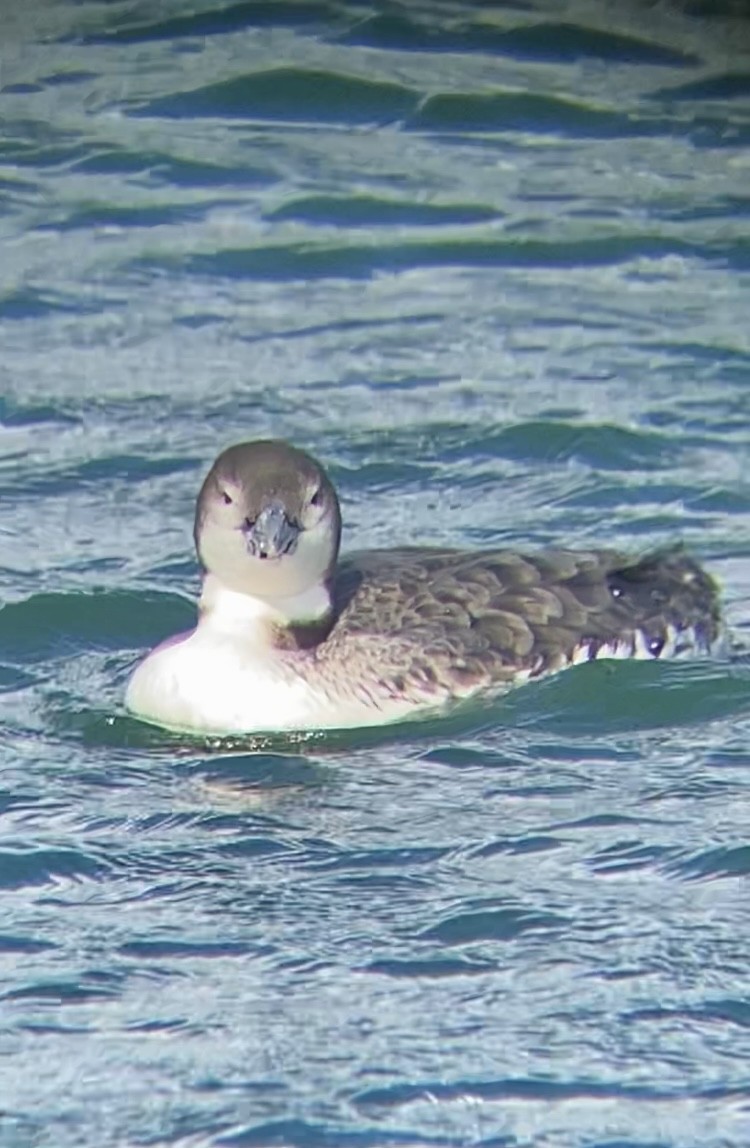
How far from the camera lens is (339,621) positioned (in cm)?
980

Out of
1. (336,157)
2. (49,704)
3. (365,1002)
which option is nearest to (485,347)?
(336,157)

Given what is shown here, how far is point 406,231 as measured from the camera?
47.2ft

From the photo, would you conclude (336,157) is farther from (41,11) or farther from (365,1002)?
(365,1002)

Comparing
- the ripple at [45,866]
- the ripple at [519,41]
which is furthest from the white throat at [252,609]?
the ripple at [519,41]

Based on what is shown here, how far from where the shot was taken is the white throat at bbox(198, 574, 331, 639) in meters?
9.59

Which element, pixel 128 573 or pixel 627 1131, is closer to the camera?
pixel 627 1131

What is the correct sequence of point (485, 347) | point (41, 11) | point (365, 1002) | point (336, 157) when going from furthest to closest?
point (41, 11) → point (336, 157) → point (485, 347) → point (365, 1002)

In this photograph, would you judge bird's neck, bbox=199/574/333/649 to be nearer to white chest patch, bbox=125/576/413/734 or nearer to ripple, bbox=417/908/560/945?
white chest patch, bbox=125/576/413/734

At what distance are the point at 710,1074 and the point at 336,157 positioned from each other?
8.73 m

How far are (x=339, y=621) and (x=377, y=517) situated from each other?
1874 mm

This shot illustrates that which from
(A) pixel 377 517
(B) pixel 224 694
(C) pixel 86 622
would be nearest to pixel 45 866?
(B) pixel 224 694

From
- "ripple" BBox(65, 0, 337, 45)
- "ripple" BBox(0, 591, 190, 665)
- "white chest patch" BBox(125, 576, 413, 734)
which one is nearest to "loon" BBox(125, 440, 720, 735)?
"white chest patch" BBox(125, 576, 413, 734)

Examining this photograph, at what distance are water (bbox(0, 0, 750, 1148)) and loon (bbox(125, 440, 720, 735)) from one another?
0.10m

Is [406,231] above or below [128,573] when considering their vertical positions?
above
